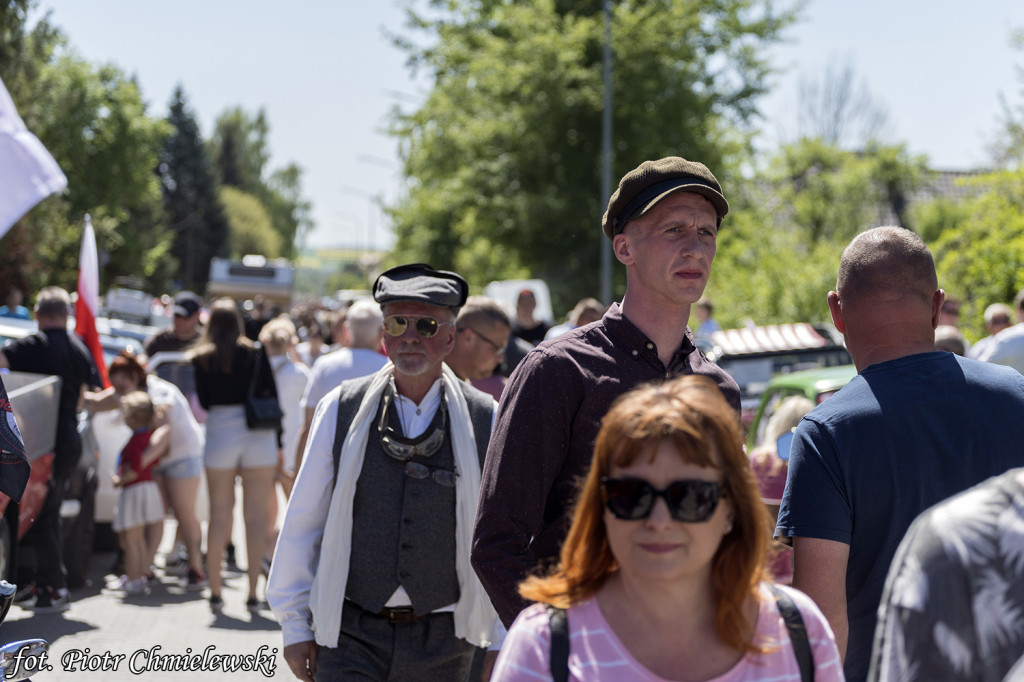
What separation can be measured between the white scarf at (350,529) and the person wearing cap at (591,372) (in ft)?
3.25

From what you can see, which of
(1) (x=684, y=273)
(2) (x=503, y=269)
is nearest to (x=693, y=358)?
(1) (x=684, y=273)

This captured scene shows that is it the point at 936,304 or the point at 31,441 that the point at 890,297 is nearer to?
the point at 936,304

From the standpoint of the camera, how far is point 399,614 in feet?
12.4

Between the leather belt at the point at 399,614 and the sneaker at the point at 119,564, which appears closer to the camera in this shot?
the leather belt at the point at 399,614

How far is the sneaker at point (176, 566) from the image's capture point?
9.52m

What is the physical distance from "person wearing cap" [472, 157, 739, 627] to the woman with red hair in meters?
0.68

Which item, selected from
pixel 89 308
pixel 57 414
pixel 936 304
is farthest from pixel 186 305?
pixel 936 304

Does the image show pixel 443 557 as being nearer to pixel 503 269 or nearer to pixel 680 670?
pixel 680 670

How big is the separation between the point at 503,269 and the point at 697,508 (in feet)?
109

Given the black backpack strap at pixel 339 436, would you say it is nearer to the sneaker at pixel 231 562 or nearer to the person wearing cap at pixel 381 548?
the person wearing cap at pixel 381 548

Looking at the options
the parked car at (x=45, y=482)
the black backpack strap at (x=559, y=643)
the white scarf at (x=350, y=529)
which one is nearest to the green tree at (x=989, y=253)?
A: the parked car at (x=45, y=482)

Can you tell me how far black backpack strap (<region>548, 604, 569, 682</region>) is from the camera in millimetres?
1921

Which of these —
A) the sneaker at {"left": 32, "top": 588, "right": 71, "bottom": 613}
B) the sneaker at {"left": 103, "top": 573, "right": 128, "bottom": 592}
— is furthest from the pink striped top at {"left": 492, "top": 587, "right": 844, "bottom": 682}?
the sneaker at {"left": 103, "top": 573, "right": 128, "bottom": 592}

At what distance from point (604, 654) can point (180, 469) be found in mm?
7582
